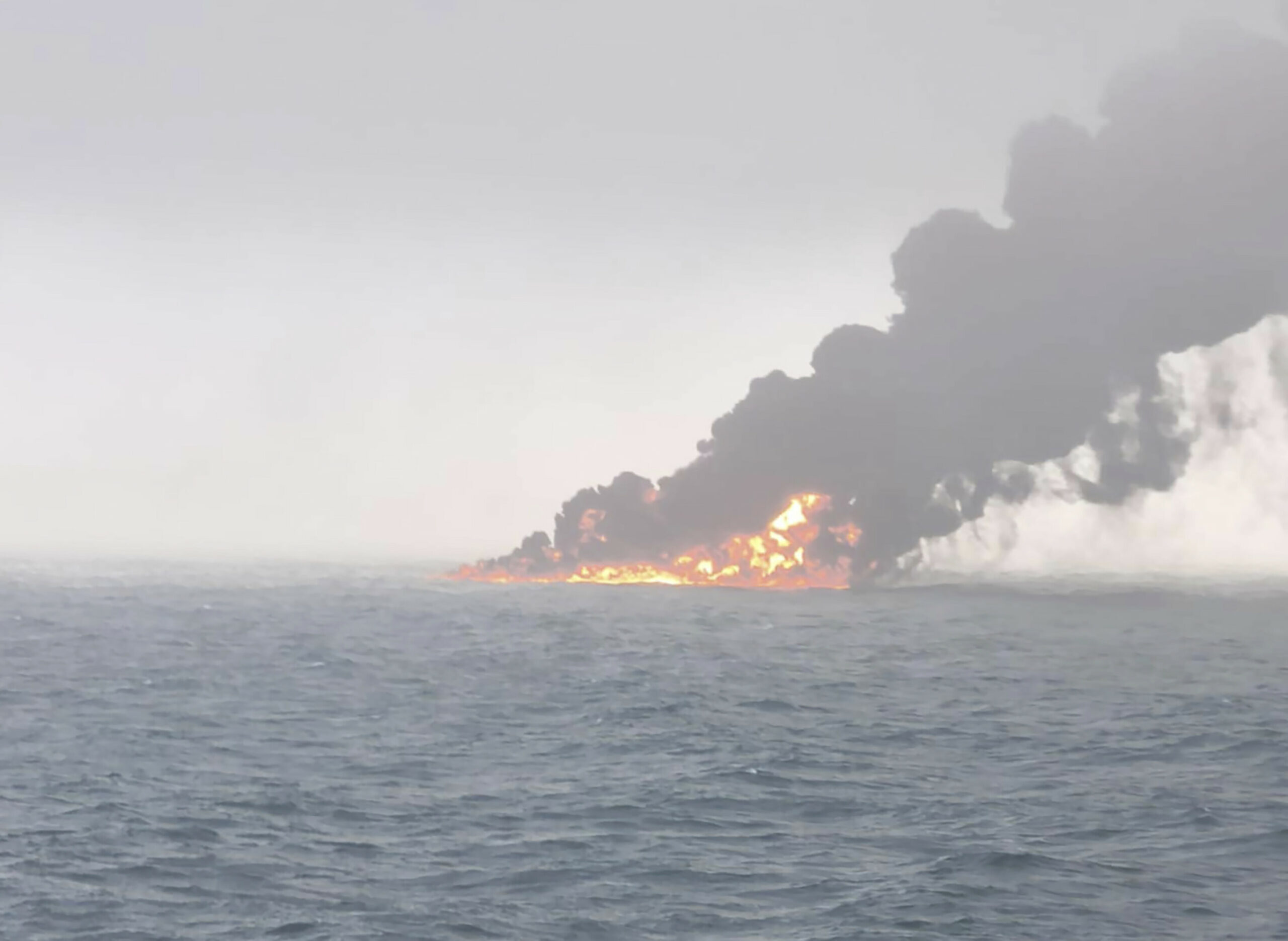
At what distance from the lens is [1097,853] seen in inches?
1180

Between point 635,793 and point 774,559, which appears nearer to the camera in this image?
point 635,793

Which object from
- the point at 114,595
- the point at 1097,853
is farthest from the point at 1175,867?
the point at 114,595

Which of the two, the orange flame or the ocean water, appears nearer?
the ocean water

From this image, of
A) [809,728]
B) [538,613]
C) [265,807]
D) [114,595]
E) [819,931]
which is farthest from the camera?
[114,595]

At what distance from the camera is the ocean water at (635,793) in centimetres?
2588

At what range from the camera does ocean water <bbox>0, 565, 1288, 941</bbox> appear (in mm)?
25875

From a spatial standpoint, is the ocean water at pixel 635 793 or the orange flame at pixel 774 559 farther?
the orange flame at pixel 774 559

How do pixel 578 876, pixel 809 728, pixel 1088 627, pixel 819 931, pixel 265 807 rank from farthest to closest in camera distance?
pixel 1088 627 → pixel 809 728 → pixel 265 807 → pixel 578 876 → pixel 819 931

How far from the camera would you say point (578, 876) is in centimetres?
2842

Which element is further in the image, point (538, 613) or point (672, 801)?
point (538, 613)

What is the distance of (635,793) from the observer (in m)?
37.4

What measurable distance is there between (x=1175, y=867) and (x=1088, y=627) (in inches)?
3217

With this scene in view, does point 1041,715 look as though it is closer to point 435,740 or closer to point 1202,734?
point 1202,734

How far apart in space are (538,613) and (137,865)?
91.1 metres
